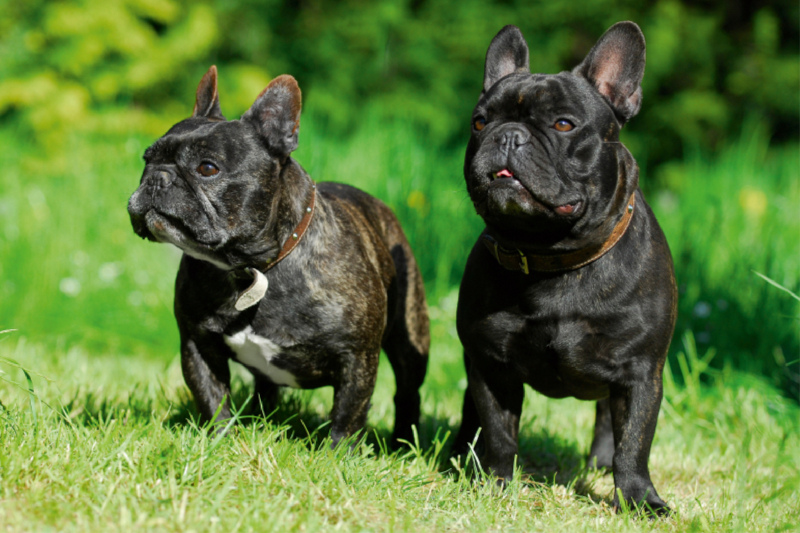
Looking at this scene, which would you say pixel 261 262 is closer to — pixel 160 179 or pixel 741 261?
pixel 160 179

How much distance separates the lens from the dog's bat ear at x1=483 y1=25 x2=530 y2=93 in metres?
3.35

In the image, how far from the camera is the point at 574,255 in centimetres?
287

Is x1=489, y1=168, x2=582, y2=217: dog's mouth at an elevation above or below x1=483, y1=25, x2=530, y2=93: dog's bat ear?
below

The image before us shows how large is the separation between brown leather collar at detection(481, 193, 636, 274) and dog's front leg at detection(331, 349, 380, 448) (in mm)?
780

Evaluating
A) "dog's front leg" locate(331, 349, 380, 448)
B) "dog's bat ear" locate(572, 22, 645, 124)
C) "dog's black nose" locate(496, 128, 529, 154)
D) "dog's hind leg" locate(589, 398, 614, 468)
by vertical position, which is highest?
"dog's bat ear" locate(572, 22, 645, 124)

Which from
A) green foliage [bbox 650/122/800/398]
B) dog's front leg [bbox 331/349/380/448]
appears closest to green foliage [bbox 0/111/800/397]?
green foliage [bbox 650/122/800/398]

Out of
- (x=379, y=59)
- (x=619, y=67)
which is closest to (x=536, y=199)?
(x=619, y=67)

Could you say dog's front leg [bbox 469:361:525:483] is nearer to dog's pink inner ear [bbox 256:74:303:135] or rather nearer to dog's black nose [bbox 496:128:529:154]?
dog's black nose [bbox 496:128:529:154]

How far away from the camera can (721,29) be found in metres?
11.4

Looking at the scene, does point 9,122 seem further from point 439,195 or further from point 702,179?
point 702,179

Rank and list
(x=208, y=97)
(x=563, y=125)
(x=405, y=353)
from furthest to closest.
A: (x=405, y=353) → (x=208, y=97) → (x=563, y=125)

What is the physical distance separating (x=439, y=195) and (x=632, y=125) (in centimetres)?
550

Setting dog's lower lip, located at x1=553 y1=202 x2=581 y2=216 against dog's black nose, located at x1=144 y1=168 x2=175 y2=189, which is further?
dog's black nose, located at x1=144 y1=168 x2=175 y2=189

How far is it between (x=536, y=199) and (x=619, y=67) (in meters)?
0.71
